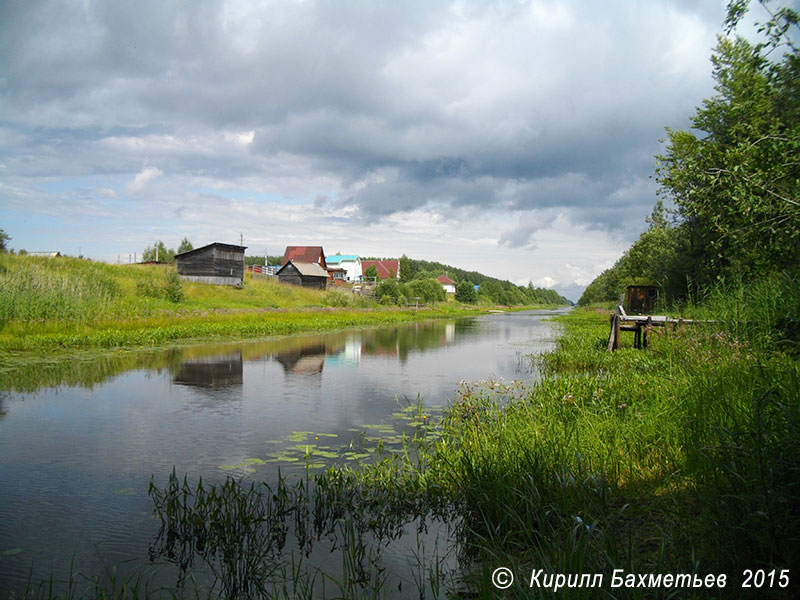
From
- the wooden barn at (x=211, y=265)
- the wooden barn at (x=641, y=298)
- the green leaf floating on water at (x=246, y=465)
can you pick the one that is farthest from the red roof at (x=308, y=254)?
the green leaf floating on water at (x=246, y=465)

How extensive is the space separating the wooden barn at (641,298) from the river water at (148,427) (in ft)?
68.1

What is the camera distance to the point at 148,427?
9102mm

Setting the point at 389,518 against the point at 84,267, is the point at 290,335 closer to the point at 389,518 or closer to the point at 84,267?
the point at 84,267

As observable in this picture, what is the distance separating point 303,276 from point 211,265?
17007 mm

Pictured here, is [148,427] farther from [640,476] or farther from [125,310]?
[125,310]

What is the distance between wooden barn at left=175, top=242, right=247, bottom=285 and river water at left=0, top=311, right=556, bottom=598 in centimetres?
2512

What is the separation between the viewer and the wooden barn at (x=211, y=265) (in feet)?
140

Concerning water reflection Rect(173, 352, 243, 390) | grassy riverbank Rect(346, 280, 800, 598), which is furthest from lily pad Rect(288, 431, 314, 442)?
water reflection Rect(173, 352, 243, 390)

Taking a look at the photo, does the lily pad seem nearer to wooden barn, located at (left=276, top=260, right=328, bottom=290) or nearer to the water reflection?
the water reflection

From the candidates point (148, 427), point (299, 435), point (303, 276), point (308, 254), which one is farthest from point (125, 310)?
point (308, 254)

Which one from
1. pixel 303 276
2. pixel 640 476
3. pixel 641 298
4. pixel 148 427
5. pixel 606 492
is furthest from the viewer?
pixel 303 276

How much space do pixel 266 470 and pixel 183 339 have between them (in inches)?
681

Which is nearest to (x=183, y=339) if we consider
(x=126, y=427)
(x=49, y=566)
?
(x=126, y=427)

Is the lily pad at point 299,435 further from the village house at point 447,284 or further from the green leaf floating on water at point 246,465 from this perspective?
the village house at point 447,284
